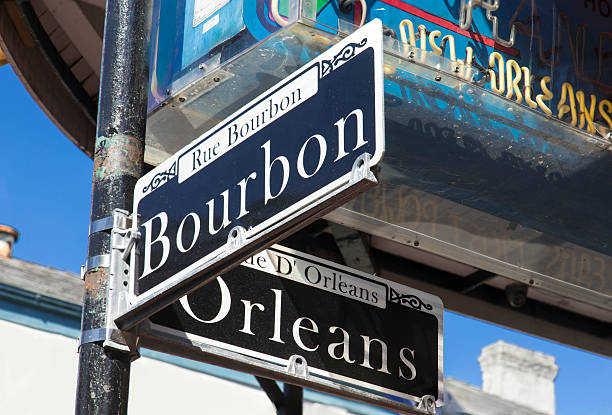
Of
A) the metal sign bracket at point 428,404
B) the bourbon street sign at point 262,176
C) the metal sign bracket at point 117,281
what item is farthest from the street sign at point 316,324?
the bourbon street sign at point 262,176

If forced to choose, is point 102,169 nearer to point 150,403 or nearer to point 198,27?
point 198,27

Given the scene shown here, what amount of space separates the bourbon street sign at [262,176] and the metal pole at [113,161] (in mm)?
80

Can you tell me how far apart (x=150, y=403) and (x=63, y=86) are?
593cm

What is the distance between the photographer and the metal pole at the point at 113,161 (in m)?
2.72

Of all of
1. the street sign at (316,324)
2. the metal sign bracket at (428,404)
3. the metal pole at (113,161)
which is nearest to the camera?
the metal pole at (113,161)

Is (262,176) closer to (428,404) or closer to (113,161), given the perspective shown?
(113,161)

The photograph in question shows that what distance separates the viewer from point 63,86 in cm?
482

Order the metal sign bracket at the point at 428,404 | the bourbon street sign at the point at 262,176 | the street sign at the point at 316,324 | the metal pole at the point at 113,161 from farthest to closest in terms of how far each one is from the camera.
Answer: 1. the metal sign bracket at the point at 428,404
2. the street sign at the point at 316,324
3. the metal pole at the point at 113,161
4. the bourbon street sign at the point at 262,176

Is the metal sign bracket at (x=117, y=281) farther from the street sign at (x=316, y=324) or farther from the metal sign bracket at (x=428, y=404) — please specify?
the metal sign bracket at (x=428, y=404)

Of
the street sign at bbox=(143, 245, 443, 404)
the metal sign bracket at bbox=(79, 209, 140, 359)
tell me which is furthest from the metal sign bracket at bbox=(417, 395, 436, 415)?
the metal sign bracket at bbox=(79, 209, 140, 359)

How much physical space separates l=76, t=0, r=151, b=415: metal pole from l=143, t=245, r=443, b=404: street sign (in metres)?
0.25

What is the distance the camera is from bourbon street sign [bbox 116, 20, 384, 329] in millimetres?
2393

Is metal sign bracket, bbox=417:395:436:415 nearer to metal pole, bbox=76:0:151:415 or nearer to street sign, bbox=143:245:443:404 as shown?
street sign, bbox=143:245:443:404

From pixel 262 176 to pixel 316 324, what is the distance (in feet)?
3.25
